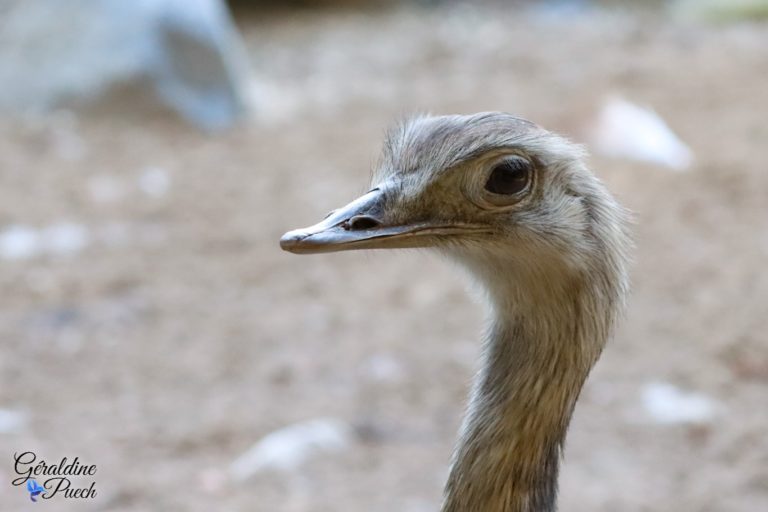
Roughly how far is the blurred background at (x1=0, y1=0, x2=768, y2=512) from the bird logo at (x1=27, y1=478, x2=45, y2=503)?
0.03 m

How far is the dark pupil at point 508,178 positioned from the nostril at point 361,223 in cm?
19

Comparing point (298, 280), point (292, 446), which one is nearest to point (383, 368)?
point (292, 446)

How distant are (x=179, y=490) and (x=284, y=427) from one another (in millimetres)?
412

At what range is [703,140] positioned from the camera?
18.4 ft

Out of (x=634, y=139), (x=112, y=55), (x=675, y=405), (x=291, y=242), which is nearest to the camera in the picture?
(x=291, y=242)

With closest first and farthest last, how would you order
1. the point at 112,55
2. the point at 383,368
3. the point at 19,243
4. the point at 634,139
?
1. the point at 383,368
2. the point at 19,243
3. the point at 634,139
4. the point at 112,55

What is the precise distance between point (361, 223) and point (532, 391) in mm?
379

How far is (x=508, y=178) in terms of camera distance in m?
1.79

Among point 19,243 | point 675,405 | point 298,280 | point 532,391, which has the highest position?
point 19,243

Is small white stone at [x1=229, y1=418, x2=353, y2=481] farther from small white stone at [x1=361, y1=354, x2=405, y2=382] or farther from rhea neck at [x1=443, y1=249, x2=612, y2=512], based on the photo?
rhea neck at [x1=443, y1=249, x2=612, y2=512]

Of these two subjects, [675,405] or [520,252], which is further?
[675,405]

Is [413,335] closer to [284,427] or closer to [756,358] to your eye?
[284,427]

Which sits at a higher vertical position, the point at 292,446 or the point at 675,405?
the point at 675,405

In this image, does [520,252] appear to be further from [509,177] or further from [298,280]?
[298,280]
